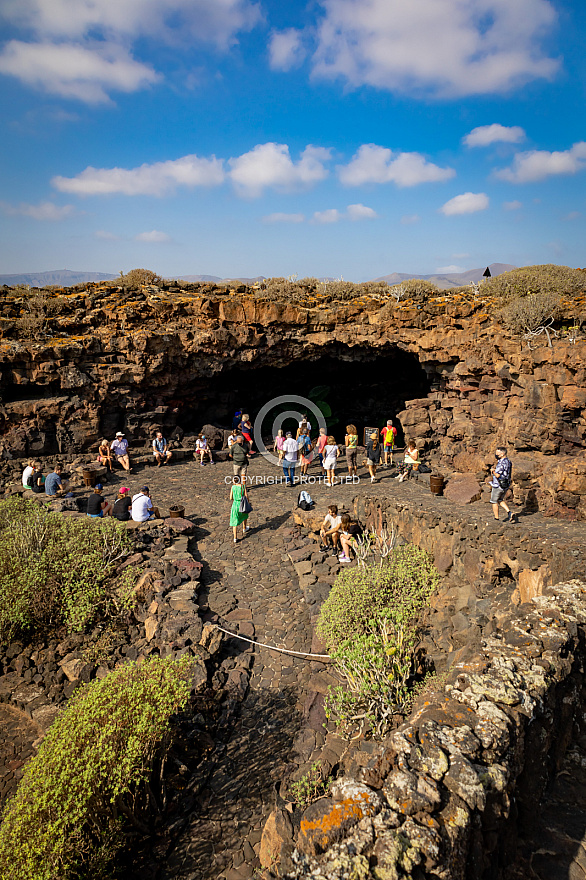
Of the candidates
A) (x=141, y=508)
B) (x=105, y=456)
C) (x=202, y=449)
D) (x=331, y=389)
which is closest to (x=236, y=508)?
(x=141, y=508)

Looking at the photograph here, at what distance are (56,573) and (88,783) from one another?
5558 millimetres

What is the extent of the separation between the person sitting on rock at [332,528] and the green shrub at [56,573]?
15.2ft

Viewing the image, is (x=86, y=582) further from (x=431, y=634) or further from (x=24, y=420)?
(x=24, y=420)

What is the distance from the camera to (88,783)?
4.77 meters

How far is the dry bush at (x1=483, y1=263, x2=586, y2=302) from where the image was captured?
16469mm

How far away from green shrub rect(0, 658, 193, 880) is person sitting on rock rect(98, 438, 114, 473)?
1150 centimetres

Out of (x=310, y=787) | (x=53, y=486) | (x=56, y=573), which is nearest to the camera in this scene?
(x=310, y=787)

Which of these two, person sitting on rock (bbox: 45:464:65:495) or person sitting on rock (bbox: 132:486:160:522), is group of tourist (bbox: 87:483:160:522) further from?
person sitting on rock (bbox: 45:464:65:495)

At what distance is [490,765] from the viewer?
3.38 meters

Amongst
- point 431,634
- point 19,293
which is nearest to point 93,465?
point 19,293

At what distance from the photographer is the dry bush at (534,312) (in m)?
14.1

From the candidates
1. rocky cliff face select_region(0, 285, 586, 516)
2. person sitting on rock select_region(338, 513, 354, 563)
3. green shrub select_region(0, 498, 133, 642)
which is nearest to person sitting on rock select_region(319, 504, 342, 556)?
person sitting on rock select_region(338, 513, 354, 563)

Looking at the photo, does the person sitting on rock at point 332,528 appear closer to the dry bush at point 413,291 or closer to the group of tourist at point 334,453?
the group of tourist at point 334,453

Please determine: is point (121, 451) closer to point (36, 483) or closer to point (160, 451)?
point (160, 451)
